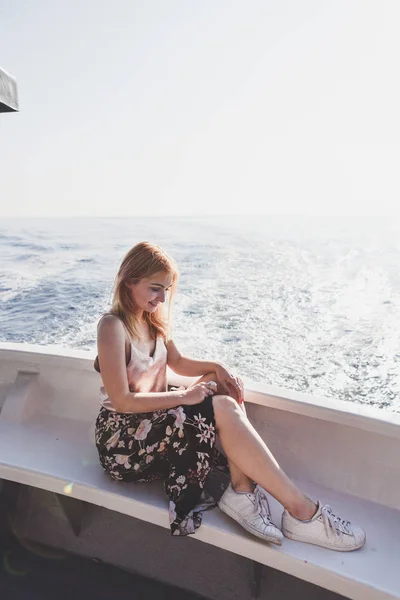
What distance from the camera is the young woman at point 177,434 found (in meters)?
1.19

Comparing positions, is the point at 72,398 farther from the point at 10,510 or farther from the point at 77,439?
the point at 10,510

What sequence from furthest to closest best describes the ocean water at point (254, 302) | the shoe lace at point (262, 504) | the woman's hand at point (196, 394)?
1. the ocean water at point (254, 302)
2. the woman's hand at point (196, 394)
3. the shoe lace at point (262, 504)

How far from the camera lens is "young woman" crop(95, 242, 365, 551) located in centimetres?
119

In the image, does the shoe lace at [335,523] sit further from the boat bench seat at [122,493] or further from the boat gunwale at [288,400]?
the boat gunwale at [288,400]

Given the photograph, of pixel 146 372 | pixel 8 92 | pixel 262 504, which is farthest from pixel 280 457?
pixel 8 92

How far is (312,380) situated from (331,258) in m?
4.63

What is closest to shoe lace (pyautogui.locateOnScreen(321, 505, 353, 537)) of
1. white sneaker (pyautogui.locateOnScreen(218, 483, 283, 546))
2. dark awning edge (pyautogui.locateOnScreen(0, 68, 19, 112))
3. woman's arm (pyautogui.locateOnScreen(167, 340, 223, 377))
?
white sneaker (pyautogui.locateOnScreen(218, 483, 283, 546))

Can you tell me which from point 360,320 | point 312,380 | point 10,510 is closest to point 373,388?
point 312,380

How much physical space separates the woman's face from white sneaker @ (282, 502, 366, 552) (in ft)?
2.06

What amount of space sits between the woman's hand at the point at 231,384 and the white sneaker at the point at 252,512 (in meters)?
0.27

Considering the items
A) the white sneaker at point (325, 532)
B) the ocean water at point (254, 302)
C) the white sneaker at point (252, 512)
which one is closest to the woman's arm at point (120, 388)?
the white sneaker at point (252, 512)

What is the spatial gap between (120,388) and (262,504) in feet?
1.40

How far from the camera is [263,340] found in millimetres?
4023

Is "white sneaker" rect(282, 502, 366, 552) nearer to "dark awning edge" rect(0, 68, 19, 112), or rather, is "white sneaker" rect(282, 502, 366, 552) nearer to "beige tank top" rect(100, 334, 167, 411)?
"beige tank top" rect(100, 334, 167, 411)
